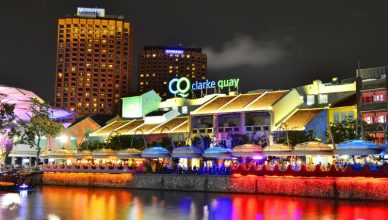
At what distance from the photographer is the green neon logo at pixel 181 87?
297 feet

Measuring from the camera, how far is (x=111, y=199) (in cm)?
4494

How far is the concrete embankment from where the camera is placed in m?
42.4

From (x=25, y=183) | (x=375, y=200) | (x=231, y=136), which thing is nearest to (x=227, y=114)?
(x=231, y=136)

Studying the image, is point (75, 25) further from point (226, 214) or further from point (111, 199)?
point (226, 214)

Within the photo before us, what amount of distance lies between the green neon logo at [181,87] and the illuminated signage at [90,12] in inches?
4153

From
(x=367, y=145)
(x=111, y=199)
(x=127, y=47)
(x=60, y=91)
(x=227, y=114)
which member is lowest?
(x=111, y=199)

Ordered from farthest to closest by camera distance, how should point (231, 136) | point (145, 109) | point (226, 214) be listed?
point (145, 109) → point (231, 136) → point (226, 214)

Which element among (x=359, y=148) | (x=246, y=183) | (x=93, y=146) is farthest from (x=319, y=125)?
(x=93, y=146)

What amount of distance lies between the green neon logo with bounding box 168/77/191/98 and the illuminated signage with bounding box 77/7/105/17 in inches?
4153

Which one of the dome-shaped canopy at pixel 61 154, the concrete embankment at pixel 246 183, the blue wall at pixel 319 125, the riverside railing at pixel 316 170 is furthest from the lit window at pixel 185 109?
the riverside railing at pixel 316 170

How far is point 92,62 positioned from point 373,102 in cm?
13631

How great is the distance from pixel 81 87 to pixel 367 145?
147m

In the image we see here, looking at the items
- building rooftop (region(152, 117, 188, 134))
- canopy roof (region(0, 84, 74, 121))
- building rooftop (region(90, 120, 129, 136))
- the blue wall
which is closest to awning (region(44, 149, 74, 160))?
canopy roof (region(0, 84, 74, 121))

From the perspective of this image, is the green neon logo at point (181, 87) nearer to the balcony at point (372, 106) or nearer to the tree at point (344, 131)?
the tree at point (344, 131)
